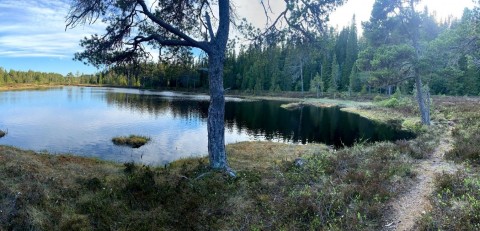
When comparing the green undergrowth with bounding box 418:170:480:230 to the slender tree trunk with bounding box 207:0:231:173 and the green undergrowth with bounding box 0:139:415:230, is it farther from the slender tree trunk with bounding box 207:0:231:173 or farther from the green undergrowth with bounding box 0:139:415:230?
the slender tree trunk with bounding box 207:0:231:173

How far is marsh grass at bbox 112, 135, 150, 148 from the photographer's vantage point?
76.9 ft

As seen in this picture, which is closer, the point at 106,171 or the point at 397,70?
the point at 106,171

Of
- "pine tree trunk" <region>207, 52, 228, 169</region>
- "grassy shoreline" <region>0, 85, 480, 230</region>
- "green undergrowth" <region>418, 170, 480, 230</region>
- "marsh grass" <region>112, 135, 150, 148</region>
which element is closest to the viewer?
"green undergrowth" <region>418, 170, 480, 230</region>

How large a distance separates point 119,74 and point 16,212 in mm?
6661

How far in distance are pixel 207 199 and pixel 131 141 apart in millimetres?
16899

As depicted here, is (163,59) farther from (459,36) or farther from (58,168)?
(459,36)

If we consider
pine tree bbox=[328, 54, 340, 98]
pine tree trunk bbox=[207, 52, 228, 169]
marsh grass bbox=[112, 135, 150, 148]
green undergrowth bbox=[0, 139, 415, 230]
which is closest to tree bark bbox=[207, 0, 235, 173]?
pine tree trunk bbox=[207, 52, 228, 169]

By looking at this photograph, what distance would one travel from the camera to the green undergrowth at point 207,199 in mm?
7340

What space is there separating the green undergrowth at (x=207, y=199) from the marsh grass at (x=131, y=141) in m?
11.6

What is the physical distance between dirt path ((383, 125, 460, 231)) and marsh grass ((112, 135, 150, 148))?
62.3 feet

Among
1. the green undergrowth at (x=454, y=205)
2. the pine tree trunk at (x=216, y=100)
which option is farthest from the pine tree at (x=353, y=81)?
the green undergrowth at (x=454, y=205)

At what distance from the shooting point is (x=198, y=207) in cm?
830

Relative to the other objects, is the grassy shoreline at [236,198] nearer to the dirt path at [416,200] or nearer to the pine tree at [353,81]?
the dirt path at [416,200]

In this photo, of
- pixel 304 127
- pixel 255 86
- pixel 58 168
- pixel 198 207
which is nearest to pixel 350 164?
pixel 198 207
